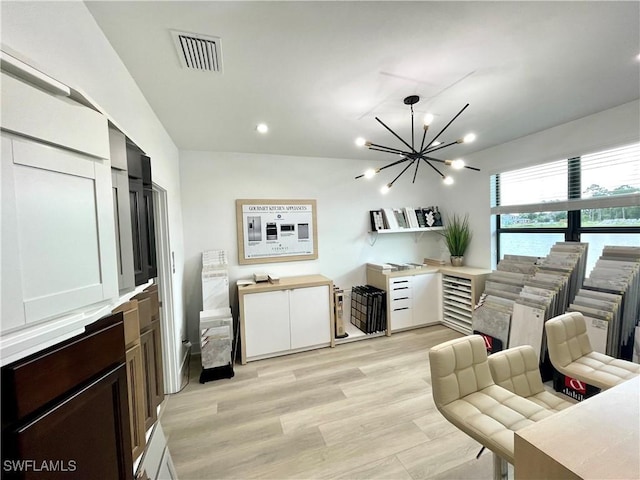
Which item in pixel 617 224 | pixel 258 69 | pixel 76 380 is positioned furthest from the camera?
pixel 617 224

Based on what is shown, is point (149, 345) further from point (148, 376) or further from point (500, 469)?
point (500, 469)

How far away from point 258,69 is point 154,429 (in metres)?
2.24

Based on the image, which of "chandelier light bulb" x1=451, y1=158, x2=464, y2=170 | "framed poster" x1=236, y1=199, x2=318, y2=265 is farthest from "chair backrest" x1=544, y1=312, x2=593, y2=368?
"framed poster" x1=236, y1=199, x2=318, y2=265

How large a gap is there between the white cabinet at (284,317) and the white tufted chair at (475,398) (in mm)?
1998

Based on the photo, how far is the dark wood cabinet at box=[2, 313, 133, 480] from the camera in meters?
0.50

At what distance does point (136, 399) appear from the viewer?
3.67 ft

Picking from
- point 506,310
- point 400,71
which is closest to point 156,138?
point 400,71

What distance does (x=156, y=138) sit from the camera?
2.29 meters

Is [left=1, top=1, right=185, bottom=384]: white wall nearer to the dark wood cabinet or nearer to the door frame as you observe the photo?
the door frame

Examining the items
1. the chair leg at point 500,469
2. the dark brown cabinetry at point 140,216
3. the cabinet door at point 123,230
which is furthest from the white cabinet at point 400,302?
the cabinet door at point 123,230

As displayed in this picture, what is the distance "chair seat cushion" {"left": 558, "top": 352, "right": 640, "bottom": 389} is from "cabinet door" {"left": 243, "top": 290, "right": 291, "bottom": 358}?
2.57m

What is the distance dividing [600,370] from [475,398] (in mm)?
962

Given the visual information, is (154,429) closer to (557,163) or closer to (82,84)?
(82,84)

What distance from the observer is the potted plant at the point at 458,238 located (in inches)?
162
